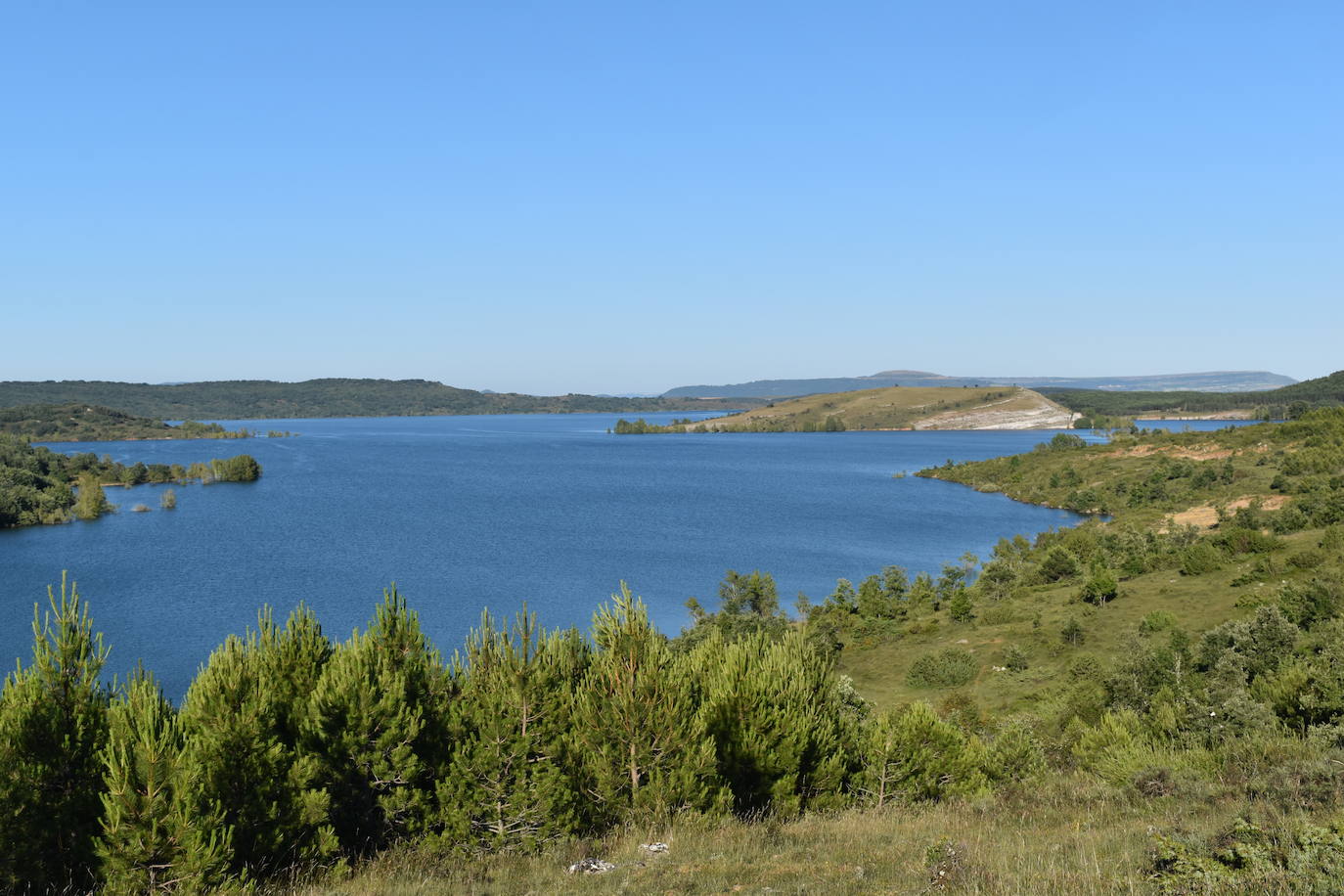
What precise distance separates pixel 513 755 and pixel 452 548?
87.2 m

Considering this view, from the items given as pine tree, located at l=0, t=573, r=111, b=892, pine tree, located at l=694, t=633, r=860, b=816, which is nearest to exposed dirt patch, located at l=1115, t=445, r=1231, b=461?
pine tree, located at l=694, t=633, r=860, b=816

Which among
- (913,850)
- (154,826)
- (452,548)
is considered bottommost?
(452,548)

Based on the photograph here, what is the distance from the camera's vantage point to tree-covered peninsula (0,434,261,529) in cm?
12500

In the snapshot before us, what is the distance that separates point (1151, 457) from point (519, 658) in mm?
158479

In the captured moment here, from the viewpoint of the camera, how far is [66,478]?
156750 millimetres

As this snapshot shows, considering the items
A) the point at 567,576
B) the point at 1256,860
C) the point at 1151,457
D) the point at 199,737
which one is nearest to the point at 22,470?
the point at 567,576

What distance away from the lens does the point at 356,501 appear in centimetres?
14488

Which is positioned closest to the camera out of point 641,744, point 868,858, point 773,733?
point 868,858

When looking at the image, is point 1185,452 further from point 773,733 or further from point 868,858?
point 868,858

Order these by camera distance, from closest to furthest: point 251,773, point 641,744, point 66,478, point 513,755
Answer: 1. point 251,773
2. point 513,755
3. point 641,744
4. point 66,478

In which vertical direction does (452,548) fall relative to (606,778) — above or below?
below

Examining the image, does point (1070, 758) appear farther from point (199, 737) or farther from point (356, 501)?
point (356, 501)

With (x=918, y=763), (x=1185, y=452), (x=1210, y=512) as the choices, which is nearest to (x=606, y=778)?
(x=918, y=763)

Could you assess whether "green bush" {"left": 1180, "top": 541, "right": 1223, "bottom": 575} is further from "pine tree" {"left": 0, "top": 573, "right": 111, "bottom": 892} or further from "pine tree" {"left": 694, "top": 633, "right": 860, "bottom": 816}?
"pine tree" {"left": 0, "top": 573, "right": 111, "bottom": 892}
